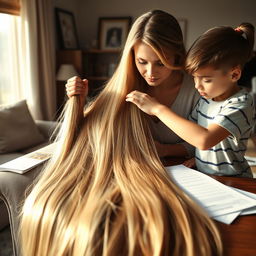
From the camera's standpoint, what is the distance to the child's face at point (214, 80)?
88 cm

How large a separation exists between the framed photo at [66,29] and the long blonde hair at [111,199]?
3.18 meters

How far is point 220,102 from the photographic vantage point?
3.24 ft

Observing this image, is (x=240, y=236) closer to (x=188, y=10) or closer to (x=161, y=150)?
(x=161, y=150)

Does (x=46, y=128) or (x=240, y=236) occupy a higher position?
(x=240, y=236)

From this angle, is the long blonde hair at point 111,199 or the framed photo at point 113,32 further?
the framed photo at point 113,32

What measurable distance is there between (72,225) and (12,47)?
2.95 metres

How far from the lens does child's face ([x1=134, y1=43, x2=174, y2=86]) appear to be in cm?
101

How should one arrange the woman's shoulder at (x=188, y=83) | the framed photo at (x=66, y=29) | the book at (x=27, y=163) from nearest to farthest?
1. the book at (x=27, y=163)
2. the woman's shoulder at (x=188, y=83)
3. the framed photo at (x=66, y=29)

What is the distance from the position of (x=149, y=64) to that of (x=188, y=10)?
137 inches

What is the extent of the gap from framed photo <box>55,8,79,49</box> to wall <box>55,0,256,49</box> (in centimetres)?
14

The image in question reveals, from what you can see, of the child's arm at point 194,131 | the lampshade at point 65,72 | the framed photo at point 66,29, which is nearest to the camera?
the child's arm at point 194,131

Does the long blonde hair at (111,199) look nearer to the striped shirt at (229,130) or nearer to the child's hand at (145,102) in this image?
the child's hand at (145,102)

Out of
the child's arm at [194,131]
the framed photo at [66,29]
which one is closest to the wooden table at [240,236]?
the child's arm at [194,131]

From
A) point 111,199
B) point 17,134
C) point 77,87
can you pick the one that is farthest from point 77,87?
point 17,134
